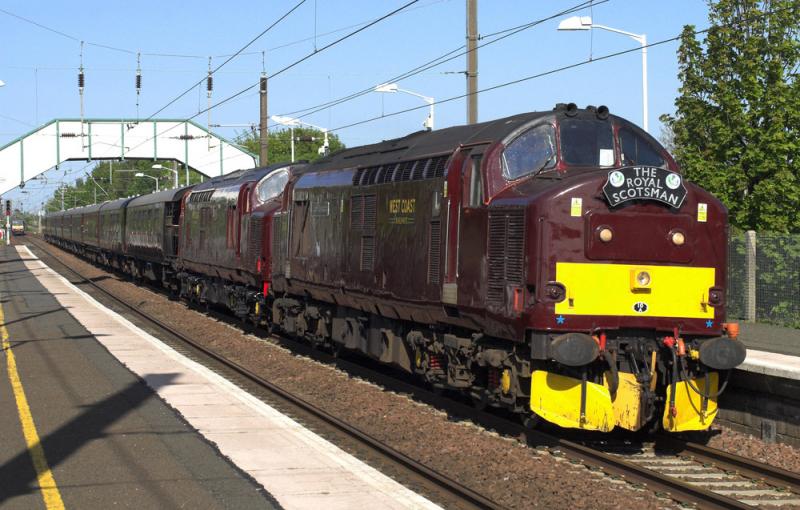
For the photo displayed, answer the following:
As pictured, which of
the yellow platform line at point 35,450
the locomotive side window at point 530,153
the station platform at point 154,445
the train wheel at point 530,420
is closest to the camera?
the yellow platform line at point 35,450

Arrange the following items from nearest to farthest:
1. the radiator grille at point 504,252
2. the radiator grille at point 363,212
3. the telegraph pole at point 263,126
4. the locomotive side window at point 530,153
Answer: the radiator grille at point 504,252 → the locomotive side window at point 530,153 → the radiator grille at point 363,212 → the telegraph pole at point 263,126

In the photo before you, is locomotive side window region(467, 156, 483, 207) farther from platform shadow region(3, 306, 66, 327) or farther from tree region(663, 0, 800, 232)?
platform shadow region(3, 306, 66, 327)

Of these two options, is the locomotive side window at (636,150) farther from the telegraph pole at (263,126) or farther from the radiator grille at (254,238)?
the telegraph pole at (263,126)

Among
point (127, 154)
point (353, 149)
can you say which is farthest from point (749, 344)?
point (127, 154)

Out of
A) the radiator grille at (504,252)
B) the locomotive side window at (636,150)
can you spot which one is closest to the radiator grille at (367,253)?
the radiator grille at (504,252)

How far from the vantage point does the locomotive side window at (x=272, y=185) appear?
72.7 feet

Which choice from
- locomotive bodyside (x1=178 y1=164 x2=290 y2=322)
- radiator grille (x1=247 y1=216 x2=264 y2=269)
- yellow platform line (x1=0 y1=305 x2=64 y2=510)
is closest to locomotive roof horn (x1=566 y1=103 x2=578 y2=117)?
yellow platform line (x1=0 y1=305 x2=64 y2=510)

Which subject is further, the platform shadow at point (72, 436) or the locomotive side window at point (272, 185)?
the locomotive side window at point (272, 185)

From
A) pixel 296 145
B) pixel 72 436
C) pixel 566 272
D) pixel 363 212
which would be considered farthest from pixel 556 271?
pixel 296 145

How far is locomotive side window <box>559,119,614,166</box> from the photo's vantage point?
11.3m

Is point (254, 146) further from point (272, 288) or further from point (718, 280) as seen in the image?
point (718, 280)

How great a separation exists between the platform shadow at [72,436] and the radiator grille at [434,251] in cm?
424

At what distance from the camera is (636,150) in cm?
1159

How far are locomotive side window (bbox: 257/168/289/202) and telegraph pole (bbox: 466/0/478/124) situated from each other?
496 centimetres
